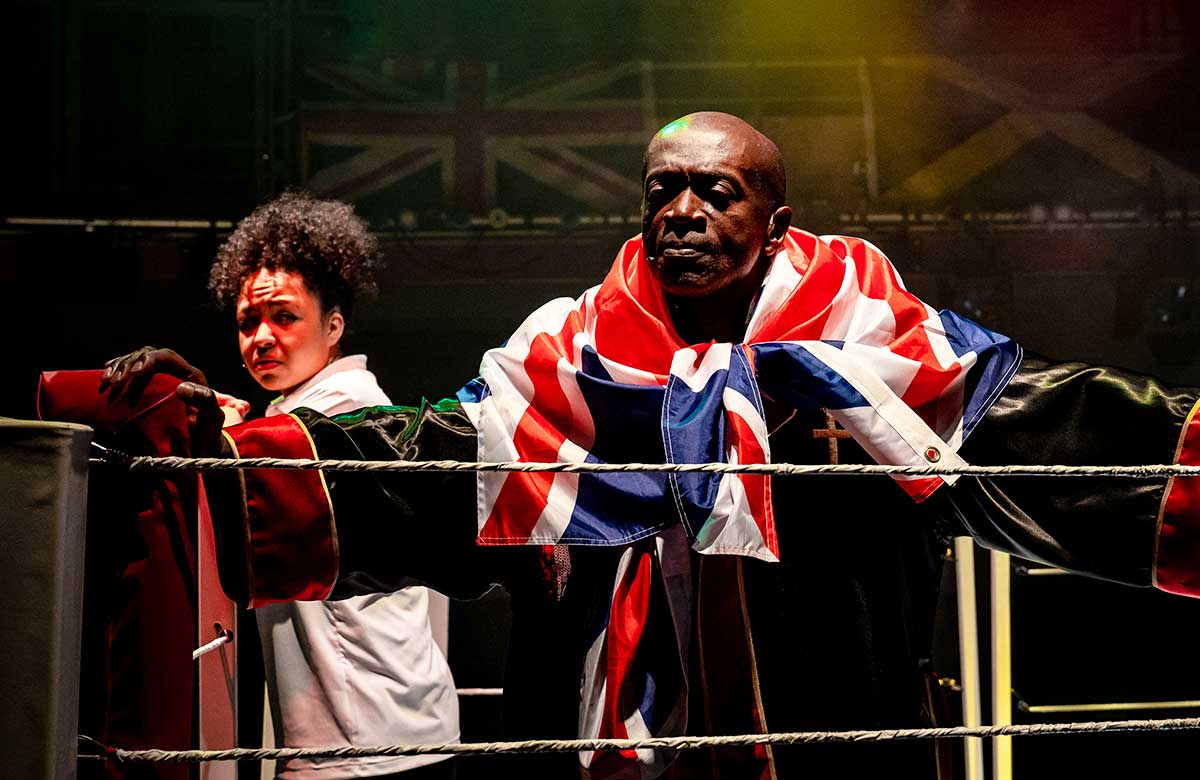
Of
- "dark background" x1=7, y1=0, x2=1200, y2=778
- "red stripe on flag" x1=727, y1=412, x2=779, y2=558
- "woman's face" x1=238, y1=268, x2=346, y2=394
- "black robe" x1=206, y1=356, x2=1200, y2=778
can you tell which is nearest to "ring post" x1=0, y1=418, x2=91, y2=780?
"black robe" x1=206, y1=356, x2=1200, y2=778

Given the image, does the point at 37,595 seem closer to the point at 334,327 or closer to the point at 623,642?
the point at 623,642

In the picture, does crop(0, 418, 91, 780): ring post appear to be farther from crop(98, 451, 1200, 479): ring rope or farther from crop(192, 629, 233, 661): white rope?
crop(192, 629, 233, 661): white rope

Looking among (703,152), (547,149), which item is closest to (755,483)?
(703,152)

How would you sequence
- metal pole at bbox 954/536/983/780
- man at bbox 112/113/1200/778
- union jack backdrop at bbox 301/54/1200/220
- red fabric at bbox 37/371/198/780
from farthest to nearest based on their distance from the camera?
union jack backdrop at bbox 301/54/1200/220, metal pole at bbox 954/536/983/780, man at bbox 112/113/1200/778, red fabric at bbox 37/371/198/780

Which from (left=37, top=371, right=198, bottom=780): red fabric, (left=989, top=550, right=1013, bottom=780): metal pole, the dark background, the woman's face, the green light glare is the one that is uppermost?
the dark background

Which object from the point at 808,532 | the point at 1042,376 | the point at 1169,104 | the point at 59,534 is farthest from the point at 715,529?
the point at 1169,104

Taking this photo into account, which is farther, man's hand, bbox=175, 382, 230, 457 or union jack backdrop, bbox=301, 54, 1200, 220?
union jack backdrop, bbox=301, 54, 1200, 220

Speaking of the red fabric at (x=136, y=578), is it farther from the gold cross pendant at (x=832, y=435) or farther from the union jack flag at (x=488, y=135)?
the union jack flag at (x=488, y=135)

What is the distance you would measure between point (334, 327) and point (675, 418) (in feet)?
4.28

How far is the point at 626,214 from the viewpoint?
4480 millimetres

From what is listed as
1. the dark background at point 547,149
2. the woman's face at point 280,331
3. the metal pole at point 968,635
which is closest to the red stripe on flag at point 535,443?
the woman's face at point 280,331

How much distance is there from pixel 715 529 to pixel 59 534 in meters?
0.69

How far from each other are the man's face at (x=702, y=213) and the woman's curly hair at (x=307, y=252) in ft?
Answer: 3.76

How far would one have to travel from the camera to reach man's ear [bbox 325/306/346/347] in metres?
2.44
